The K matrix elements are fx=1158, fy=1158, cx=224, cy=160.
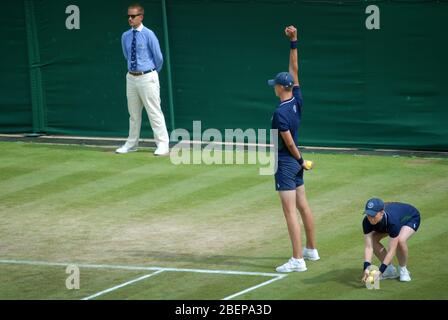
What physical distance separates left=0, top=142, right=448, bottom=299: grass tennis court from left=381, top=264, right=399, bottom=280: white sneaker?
175mm

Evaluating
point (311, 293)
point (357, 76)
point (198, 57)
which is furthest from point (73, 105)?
point (311, 293)

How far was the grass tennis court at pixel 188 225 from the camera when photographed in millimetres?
12203

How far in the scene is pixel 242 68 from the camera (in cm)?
2036

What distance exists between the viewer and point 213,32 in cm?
2050

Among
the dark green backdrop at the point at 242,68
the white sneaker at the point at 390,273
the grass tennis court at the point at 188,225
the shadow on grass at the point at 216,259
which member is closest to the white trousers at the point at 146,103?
the grass tennis court at the point at 188,225

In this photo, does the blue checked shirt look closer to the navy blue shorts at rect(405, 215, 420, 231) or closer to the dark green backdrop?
the dark green backdrop

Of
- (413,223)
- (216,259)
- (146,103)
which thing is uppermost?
(146,103)

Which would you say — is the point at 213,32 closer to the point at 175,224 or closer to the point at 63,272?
the point at 175,224

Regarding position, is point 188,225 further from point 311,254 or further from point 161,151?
point 161,151

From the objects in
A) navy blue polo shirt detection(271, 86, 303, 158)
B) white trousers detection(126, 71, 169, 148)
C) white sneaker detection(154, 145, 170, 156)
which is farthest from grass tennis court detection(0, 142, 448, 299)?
navy blue polo shirt detection(271, 86, 303, 158)

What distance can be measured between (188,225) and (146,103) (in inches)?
196

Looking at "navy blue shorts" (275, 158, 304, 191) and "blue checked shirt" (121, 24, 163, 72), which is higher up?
"blue checked shirt" (121, 24, 163, 72)

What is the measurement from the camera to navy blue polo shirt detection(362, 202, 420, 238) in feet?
39.0

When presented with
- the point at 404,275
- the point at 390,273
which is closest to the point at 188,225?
the point at 390,273
